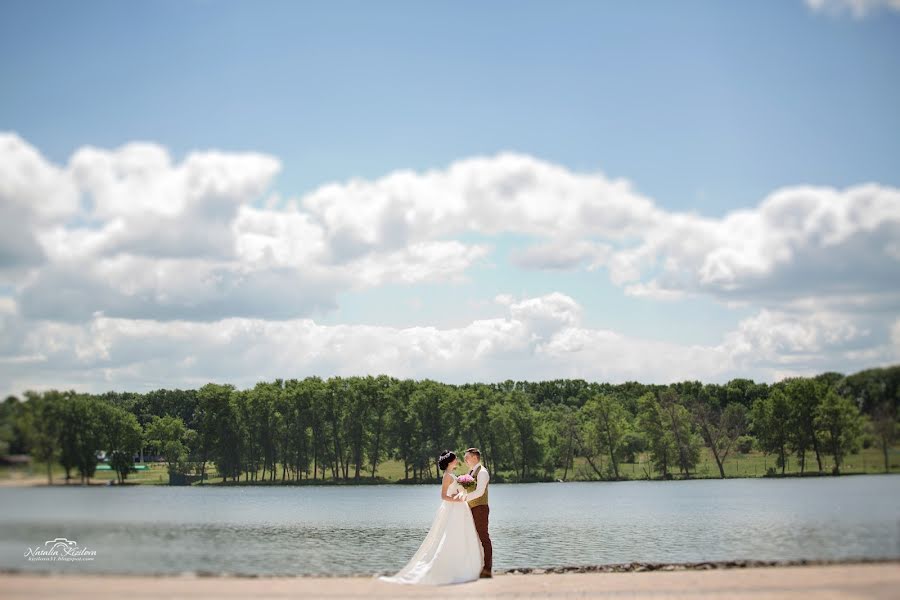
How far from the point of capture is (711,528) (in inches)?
1222

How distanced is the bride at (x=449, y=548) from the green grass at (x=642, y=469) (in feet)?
29.5

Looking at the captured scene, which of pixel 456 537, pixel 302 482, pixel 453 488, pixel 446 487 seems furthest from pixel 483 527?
pixel 302 482

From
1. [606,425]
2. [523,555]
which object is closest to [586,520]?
[523,555]

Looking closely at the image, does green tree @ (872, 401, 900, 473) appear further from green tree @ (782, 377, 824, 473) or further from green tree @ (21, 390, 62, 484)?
green tree @ (21, 390, 62, 484)

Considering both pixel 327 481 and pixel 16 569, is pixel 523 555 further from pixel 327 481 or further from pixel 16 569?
pixel 327 481

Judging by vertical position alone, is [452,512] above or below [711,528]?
above

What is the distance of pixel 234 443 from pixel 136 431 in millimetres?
Answer: 23622

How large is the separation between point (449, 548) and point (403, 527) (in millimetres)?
20465

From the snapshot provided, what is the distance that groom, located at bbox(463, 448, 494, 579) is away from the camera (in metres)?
14.8

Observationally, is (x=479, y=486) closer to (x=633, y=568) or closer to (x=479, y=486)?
(x=479, y=486)

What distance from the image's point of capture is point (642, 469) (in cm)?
7062

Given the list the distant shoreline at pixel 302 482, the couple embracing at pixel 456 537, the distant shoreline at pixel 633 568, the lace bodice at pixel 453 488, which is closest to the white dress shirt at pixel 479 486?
the couple embracing at pixel 456 537
